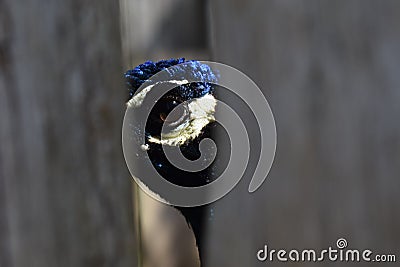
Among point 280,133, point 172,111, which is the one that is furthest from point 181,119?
point 280,133

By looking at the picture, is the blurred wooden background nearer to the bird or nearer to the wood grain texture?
the wood grain texture

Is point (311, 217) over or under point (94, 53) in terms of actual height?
under

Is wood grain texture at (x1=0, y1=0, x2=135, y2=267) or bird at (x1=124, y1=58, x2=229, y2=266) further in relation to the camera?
bird at (x1=124, y1=58, x2=229, y2=266)

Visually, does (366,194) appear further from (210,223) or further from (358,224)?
(210,223)

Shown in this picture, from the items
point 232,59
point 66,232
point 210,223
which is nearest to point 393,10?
point 232,59

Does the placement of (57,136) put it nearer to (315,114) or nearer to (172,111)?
(315,114)

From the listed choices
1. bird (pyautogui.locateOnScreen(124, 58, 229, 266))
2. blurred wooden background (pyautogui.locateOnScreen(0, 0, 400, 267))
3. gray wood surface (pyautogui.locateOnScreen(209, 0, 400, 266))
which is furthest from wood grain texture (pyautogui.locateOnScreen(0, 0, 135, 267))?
bird (pyautogui.locateOnScreen(124, 58, 229, 266))
